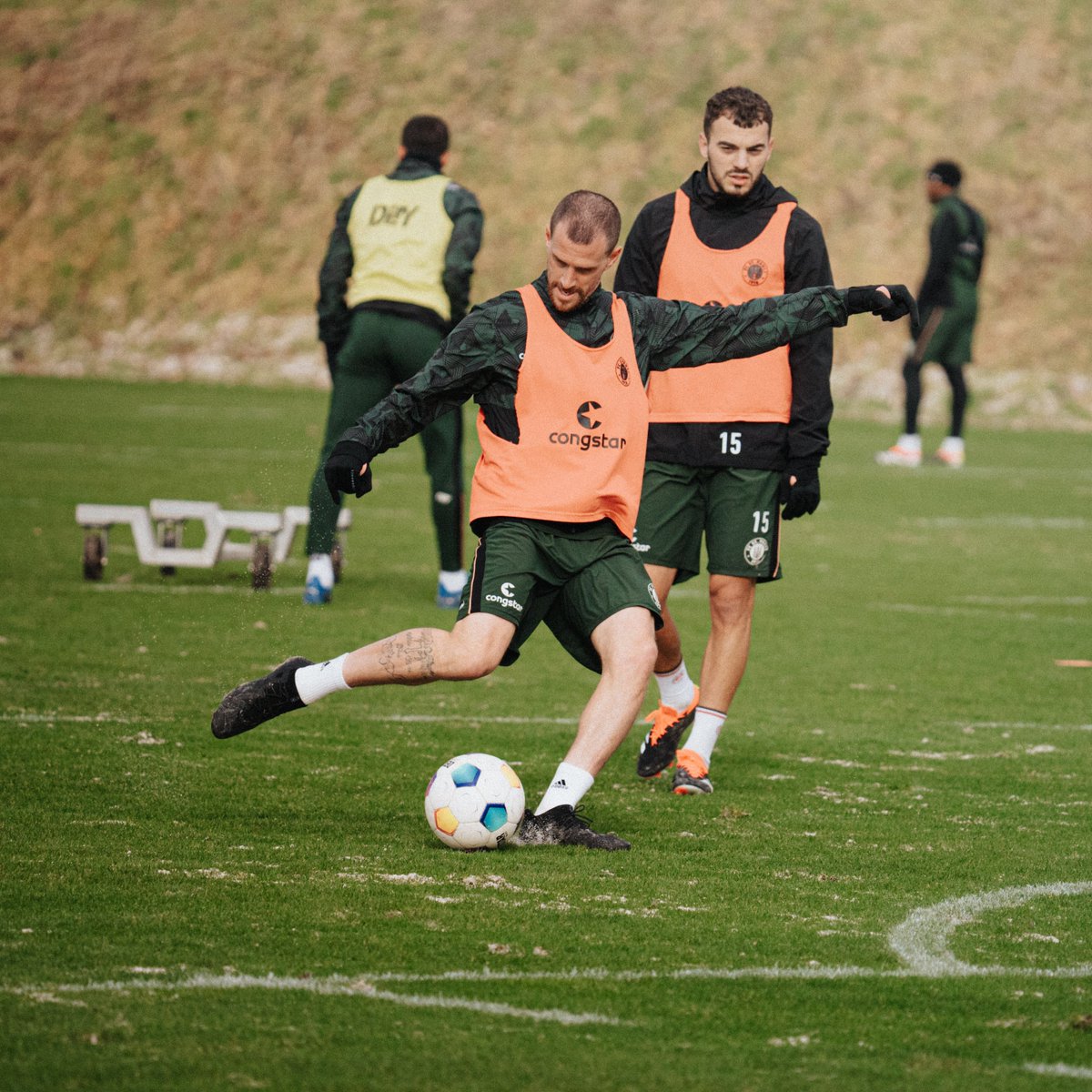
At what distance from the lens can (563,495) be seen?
571cm

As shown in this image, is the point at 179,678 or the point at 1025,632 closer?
the point at 179,678

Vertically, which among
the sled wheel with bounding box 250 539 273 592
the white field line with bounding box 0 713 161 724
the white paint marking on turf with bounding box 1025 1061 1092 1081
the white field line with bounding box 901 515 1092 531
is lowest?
the white field line with bounding box 0 713 161 724

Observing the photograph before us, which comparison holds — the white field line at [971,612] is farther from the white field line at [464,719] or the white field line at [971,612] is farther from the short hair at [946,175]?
the short hair at [946,175]

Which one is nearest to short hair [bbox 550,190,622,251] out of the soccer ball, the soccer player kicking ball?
the soccer player kicking ball

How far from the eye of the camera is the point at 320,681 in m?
5.81

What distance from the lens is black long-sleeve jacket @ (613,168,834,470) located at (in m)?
6.78

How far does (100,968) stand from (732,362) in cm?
353

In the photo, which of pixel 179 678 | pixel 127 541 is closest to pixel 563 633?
pixel 179 678

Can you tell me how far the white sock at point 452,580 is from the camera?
10.9m

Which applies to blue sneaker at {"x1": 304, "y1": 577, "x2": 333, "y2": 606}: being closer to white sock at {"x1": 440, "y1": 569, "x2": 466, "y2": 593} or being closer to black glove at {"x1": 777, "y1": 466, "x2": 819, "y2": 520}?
white sock at {"x1": 440, "y1": 569, "x2": 466, "y2": 593}

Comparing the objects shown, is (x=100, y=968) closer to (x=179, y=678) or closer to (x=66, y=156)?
(x=179, y=678)

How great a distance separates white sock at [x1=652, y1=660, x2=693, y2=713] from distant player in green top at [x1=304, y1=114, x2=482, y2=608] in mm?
3860

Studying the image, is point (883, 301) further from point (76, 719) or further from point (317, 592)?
point (317, 592)

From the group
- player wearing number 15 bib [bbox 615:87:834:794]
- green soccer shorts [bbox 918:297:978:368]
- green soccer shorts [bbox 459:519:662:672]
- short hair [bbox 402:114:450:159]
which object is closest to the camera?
green soccer shorts [bbox 459:519:662:672]
